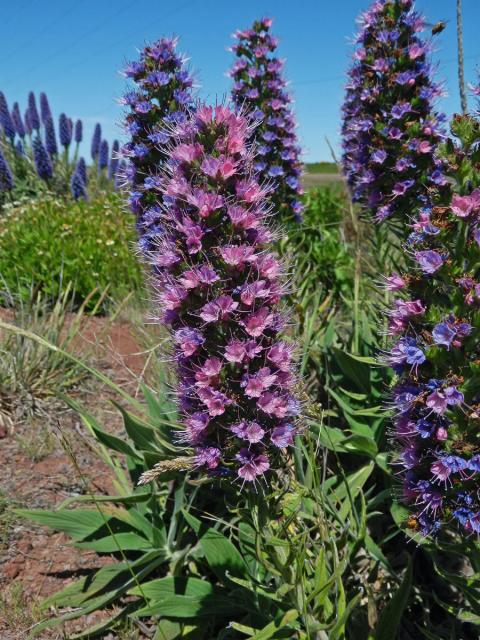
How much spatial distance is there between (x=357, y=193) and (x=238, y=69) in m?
1.22

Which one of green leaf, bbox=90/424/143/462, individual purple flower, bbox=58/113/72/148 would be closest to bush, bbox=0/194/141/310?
green leaf, bbox=90/424/143/462

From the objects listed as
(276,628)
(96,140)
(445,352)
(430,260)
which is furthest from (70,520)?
(96,140)

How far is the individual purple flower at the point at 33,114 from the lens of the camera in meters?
11.7

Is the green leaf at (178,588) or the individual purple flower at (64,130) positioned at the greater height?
the individual purple flower at (64,130)

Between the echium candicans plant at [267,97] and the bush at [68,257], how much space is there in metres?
2.06

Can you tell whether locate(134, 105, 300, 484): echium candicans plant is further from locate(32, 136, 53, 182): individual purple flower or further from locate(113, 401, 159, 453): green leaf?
locate(32, 136, 53, 182): individual purple flower

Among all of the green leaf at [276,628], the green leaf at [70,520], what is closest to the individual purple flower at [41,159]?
the green leaf at [70,520]

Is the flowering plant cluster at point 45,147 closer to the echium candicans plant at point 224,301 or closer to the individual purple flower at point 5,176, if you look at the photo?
the individual purple flower at point 5,176

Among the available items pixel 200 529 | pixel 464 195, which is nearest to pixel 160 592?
pixel 200 529

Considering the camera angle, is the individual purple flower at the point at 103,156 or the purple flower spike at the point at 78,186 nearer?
the purple flower spike at the point at 78,186

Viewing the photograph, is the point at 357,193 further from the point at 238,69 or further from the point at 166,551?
the point at 166,551

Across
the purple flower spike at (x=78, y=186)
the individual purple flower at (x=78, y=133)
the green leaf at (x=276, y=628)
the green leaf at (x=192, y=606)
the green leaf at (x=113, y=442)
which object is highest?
the individual purple flower at (x=78, y=133)

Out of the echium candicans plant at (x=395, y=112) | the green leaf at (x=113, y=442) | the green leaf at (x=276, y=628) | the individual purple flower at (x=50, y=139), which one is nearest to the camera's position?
the green leaf at (x=276, y=628)

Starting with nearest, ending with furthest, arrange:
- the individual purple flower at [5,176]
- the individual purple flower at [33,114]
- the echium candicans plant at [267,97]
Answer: the echium candicans plant at [267,97] < the individual purple flower at [5,176] < the individual purple flower at [33,114]
